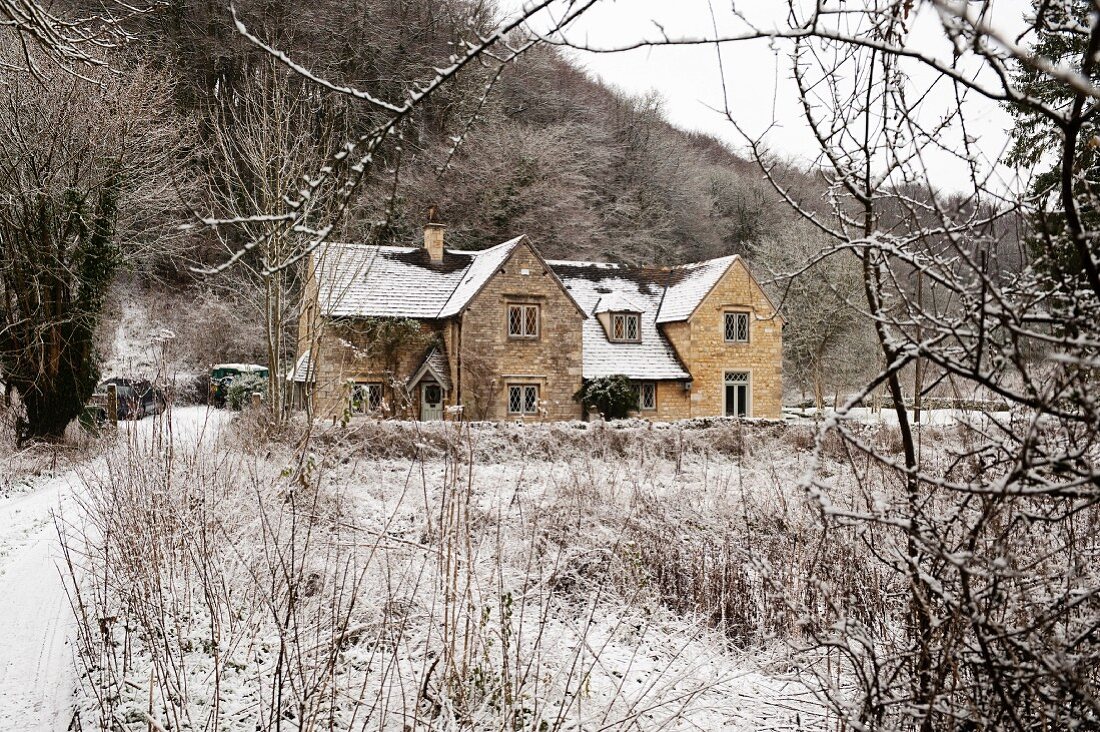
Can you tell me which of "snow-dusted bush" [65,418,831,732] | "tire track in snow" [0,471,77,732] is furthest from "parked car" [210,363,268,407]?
"snow-dusted bush" [65,418,831,732]

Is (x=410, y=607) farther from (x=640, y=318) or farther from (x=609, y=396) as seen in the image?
(x=640, y=318)

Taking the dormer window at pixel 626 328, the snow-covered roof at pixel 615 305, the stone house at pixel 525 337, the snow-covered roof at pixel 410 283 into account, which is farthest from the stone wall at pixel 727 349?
the snow-covered roof at pixel 410 283

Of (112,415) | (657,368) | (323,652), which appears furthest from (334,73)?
(323,652)

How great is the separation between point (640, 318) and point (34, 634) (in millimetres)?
21204

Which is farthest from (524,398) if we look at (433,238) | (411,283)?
(433,238)

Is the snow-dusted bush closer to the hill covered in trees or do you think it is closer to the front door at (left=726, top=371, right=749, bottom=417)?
the front door at (left=726, top=371, right=749, bottom=417)

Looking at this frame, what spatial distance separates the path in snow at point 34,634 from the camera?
4.48m

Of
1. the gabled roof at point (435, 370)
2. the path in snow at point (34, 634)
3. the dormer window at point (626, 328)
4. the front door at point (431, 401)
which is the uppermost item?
the dormer window at point (626, 328)

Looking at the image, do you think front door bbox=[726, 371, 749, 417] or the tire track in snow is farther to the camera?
front door bbox=[726, 371, 749, 417]

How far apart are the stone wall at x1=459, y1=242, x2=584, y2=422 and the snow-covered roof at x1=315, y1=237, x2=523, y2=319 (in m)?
0.56

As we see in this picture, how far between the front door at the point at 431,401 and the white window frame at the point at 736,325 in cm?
930

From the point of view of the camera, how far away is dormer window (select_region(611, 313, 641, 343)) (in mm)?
25016

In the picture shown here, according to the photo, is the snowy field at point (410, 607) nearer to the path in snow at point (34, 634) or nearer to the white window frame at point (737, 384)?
the path in snow at point (34, 634)

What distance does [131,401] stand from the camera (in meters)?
10.3
